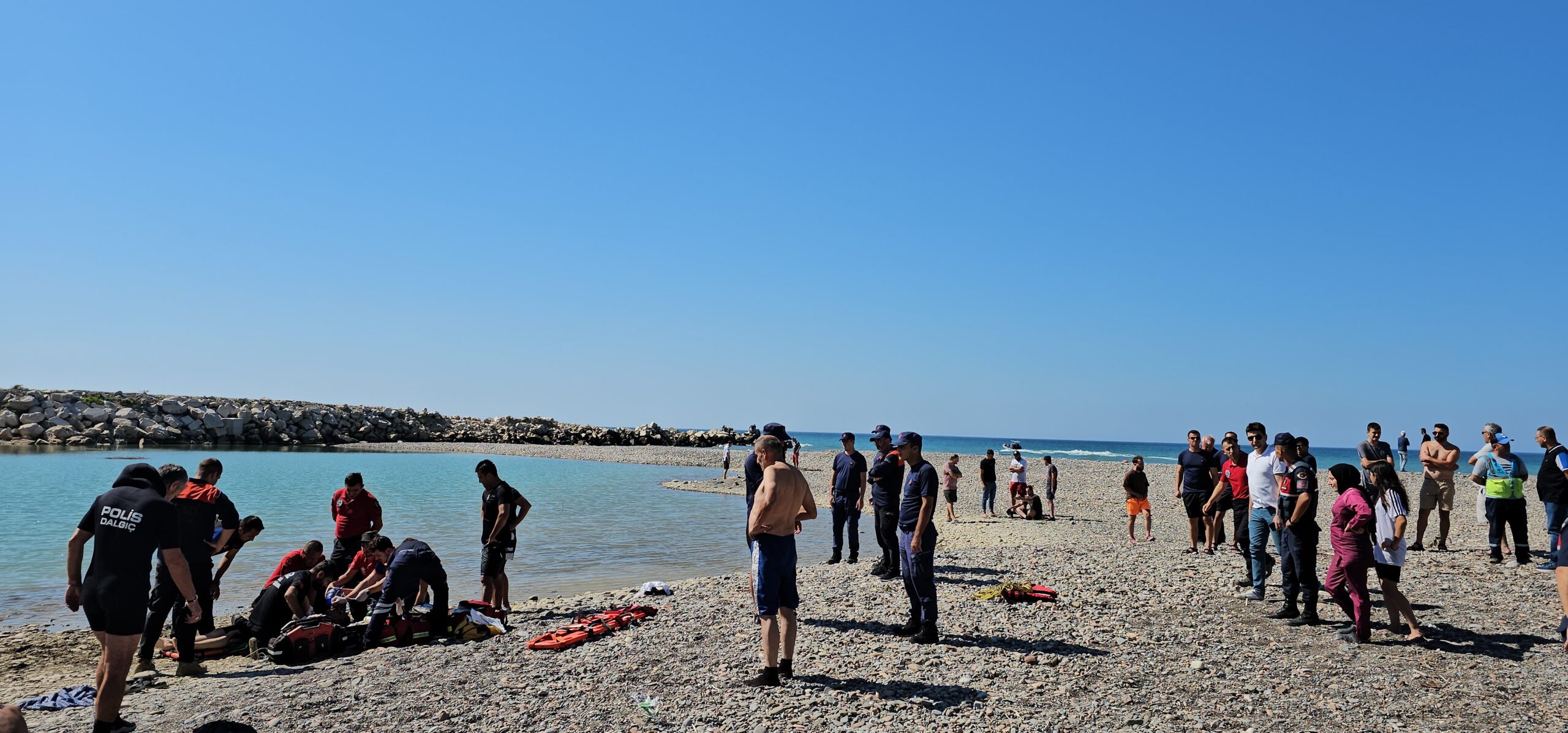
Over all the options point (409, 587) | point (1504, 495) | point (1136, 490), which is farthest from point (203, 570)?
point (1504, 495)

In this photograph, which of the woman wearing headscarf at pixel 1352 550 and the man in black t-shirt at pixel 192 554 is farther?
the man in black t-shirt at pixel 192 554

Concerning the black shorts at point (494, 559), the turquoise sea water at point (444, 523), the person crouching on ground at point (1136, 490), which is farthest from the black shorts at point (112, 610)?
the person crouching on ground at point (1136, 490)

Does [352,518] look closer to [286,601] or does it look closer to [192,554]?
[286,601]

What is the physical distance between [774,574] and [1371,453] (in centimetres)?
817

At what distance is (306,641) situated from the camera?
804 cm

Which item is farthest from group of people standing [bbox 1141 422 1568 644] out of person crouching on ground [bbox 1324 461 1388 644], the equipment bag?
the equipment bag

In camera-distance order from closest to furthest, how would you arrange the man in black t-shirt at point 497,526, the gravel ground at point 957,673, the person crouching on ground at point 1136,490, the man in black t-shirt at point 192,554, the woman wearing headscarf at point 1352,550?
the gravel ground at point 957,673
the woman wearing headscarf at point 1352,550
the man in black t-shirt at point 192,554
the man in black t-shirt at point 497,526
the person crouching on ground at point 1136,490

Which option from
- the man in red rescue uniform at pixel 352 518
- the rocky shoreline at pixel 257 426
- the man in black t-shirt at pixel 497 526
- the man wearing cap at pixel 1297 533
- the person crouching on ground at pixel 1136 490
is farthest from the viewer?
the rocky shoreline at pixel 257 426

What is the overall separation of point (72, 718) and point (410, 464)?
40.3 meters

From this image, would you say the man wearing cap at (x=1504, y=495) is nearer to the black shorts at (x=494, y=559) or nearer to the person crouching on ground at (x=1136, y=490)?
the person crouching on ground at (x=1136, y=490)

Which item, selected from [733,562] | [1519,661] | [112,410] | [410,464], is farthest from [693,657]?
[112,410]

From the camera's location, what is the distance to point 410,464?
43750 millimetres

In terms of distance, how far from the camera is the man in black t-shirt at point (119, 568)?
5480mm

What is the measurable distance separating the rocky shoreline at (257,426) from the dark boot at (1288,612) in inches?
2100
